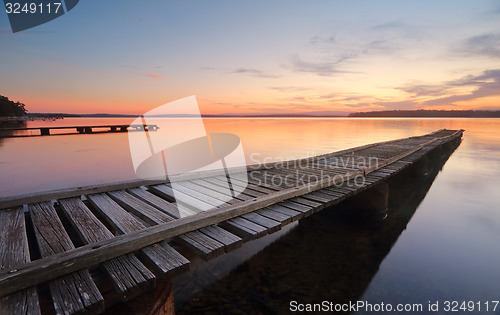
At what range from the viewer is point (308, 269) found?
19.5ft

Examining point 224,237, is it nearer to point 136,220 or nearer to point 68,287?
point 136,220

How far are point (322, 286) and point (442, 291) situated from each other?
2.70 meters

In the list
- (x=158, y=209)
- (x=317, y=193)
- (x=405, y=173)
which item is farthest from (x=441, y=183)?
(x=158, y=209)

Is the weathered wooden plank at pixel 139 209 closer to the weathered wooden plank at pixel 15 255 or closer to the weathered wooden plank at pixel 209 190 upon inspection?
the weathered wooden plank at pixel 15 255

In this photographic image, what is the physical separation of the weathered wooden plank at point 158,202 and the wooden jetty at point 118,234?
0.06 ft

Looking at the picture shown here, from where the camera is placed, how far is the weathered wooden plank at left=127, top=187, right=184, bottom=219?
4.02m

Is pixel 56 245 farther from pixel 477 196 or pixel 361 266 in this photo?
pixel 477 196

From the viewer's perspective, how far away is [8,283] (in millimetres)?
2096

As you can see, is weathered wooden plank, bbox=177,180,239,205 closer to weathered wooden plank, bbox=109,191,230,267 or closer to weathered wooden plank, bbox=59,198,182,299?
weathered wooden plank, bbox=109,191,230,267

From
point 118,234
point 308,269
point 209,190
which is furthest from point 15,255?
point 308,269

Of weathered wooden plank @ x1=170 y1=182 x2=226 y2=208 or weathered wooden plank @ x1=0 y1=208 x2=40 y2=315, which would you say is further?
weathered wooden plank @ x1=170 y1=182 x2=226 y2=208

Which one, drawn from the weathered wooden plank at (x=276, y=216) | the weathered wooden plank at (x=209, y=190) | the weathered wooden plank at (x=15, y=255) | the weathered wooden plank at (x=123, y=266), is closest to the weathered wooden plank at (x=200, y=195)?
the weathered wooden plank at (x=209, y=190)

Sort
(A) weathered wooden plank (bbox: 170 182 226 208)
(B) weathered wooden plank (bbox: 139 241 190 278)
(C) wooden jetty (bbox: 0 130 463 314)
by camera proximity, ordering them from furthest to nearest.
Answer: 1. (A) weathered wooden plank (bbox: 170 182 226 208)
2. (B) weathered wooden plank (bbox: 139 241 190 278)
3. (C) wooden jetty (bbox: 0 130 463 314)

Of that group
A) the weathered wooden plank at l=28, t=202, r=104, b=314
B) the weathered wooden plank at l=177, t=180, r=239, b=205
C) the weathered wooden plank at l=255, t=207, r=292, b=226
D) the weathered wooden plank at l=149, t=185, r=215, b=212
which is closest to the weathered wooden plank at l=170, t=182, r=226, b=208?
the weathered wooden plank at l=177, t=180, r=239, b=205
